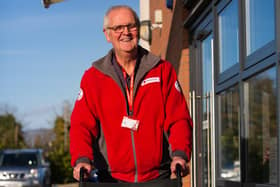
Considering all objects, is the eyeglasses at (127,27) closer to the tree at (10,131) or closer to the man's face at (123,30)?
the man's face at (123,30)

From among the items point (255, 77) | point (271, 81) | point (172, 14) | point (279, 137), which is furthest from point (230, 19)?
point (172, 14)

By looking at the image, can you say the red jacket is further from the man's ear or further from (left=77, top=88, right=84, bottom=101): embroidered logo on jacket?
the man's ear

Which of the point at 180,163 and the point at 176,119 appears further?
the point at 176,119

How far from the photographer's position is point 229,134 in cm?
784

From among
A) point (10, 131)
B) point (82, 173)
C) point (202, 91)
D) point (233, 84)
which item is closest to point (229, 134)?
point (233, 84)

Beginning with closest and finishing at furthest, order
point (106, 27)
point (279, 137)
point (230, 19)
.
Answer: point (106, 27) → point (279, 137) → point (230, 19)

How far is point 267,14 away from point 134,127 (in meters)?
2.19

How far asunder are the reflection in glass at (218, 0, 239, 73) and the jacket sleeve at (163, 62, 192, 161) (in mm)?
2998

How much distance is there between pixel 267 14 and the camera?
19.8 feet

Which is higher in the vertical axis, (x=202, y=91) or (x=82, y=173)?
(x=202, y=91)

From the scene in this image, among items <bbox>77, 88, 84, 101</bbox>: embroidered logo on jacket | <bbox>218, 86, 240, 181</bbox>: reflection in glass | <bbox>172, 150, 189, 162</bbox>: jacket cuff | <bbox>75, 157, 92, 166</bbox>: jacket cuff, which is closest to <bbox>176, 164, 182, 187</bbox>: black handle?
<bbox>172, 150, 189, 162</bbox>: jacket cuff

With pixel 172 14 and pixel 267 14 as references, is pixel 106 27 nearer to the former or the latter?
pixel 267 14

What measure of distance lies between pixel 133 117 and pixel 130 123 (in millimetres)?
45

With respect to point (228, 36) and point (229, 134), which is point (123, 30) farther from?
point (229, 134)
